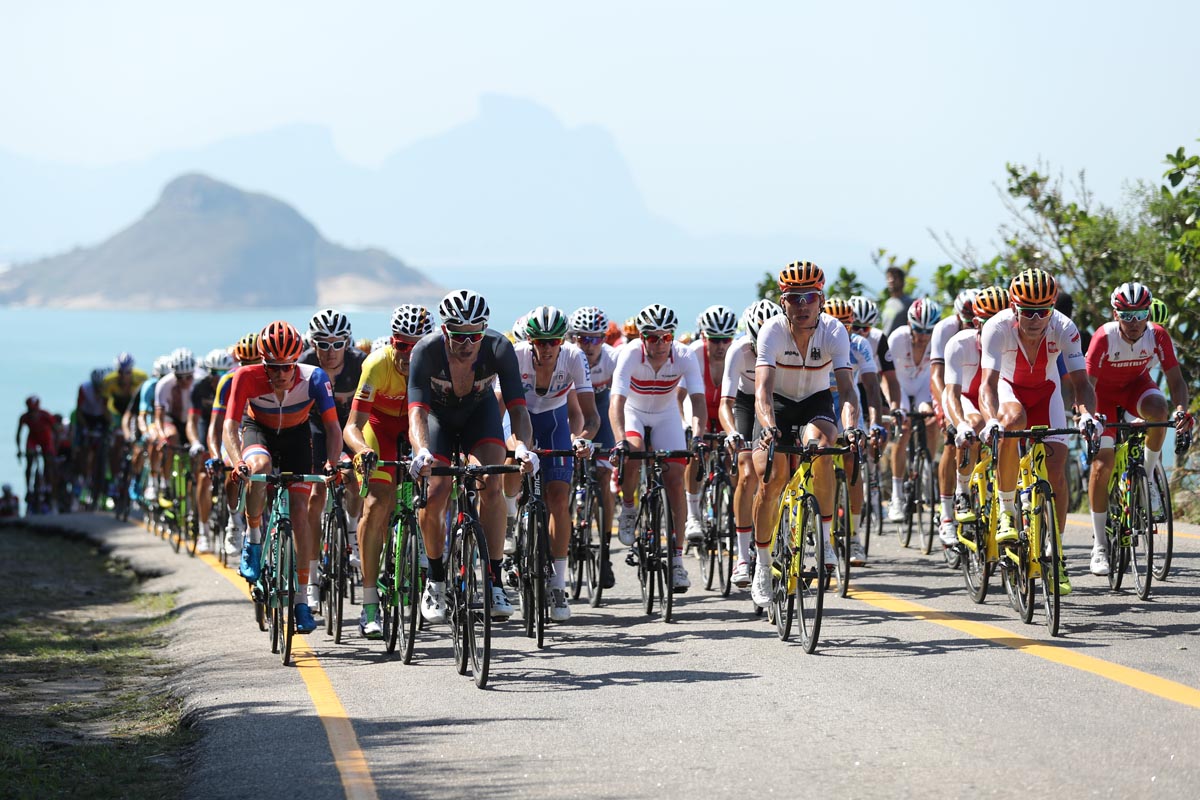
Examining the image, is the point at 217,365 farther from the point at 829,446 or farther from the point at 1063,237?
the point at 1063,237

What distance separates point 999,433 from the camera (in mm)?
10711

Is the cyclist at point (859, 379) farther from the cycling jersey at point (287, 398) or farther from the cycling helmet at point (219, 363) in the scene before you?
the cycling helmet at point (219, 363)

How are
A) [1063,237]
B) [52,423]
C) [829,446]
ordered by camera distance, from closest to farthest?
[829,446] → [1063,237] → [52,423]

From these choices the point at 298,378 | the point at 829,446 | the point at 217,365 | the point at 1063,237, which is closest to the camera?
the point at 829,446

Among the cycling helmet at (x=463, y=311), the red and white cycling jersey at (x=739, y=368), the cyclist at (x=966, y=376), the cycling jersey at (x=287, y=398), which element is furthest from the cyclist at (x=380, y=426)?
the cyclist at (x=966, y=376)

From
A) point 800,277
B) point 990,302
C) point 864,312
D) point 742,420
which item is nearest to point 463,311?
point 800,277

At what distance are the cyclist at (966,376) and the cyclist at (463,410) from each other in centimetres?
338

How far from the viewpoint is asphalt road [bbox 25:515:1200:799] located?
7215mm

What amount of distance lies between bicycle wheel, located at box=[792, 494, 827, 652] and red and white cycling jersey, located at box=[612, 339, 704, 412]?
290 cm

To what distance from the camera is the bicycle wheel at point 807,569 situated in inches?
398

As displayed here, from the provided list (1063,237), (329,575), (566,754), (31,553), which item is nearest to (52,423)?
(31,553)

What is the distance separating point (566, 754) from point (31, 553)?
17.2 metres

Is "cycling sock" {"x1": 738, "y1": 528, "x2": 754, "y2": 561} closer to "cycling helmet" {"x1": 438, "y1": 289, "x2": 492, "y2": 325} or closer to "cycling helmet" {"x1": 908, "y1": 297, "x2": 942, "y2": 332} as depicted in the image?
"cycling helmet" {"x1": 438, "y1": 289, "x2": 492, "y2": 325}

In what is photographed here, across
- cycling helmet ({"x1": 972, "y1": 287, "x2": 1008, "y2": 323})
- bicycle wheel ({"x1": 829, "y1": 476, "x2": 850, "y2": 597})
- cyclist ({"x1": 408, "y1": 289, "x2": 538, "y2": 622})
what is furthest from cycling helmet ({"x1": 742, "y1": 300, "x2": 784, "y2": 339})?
cyclist ({"x1": 408, "y1": 289, "x2": 538, "y2": 622})
